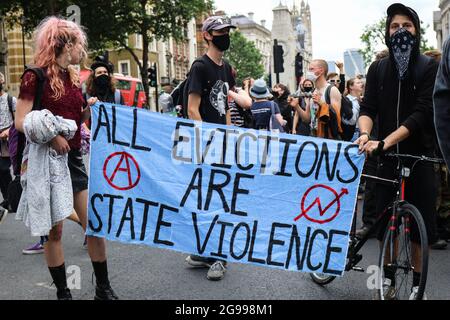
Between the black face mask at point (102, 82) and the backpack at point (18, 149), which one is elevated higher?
the black face mask at point (102, 82)

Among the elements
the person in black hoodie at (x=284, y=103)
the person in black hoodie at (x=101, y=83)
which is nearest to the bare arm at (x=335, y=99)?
the person in black hoodie at (x=101, y=83)

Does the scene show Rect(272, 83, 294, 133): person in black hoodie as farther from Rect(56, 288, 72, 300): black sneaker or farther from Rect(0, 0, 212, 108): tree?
Rect(0, 0, 212, 108): tree

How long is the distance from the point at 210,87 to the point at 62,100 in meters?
1.45

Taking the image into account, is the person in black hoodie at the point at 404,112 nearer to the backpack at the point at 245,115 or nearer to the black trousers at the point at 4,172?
the backpack at the point at 245,115

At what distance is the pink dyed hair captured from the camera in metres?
3.98

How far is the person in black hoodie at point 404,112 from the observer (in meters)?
3.94

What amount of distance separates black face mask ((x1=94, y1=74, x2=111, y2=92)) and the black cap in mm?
3170

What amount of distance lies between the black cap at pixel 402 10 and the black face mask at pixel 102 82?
3170 mm

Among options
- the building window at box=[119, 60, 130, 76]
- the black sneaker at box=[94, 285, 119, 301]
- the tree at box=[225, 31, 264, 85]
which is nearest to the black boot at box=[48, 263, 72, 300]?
the black sneaker at box=[94, 285, 119, 301]

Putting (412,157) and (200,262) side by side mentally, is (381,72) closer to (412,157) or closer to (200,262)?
(412,157)

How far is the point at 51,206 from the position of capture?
4.01 meters
